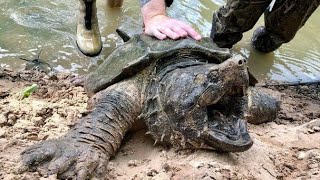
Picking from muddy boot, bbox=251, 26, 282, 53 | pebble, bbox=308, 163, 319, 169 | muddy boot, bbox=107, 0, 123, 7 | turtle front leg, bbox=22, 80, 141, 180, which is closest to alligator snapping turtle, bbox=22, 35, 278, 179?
turtle front leg, bbox=22, 80, 141, 180

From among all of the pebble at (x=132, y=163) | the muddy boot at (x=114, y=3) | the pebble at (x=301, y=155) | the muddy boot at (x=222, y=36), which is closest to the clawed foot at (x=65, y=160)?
the pebble at (x=132, y=163)

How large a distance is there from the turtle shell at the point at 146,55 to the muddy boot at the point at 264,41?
1625mm

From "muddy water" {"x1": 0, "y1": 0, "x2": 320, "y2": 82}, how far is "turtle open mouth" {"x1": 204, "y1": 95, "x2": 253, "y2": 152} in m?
A: 1.68

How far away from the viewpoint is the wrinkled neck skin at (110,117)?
6.70ft

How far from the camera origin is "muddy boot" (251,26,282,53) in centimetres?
398

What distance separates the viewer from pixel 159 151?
7.01ft

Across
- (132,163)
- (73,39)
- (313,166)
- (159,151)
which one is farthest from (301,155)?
(73,39)

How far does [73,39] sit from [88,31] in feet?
0.92

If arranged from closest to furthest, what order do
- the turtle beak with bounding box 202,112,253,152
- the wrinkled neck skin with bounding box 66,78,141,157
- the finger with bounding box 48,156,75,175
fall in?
the finger with bounding box 48,156,75,175 < the turtle beak with bounding box 202,112,253,152 < the wrinkled neck skin with bounding box 66,78,141,157

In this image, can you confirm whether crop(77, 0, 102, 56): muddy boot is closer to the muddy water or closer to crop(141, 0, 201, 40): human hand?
the muddy water

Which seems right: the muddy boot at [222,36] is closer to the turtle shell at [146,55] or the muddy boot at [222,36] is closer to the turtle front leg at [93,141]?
the turtle shell at [146,55]

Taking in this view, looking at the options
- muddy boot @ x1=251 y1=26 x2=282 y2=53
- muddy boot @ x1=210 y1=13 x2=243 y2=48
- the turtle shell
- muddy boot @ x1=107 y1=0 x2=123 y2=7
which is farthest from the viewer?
muddy boot @ x1=107 y1=0 x2=123 y2=7

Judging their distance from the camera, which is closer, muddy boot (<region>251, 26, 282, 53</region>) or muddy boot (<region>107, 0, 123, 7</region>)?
muddy boot (<region>251, 26, 282, 53</region>)

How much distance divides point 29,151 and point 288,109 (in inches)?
73.3
